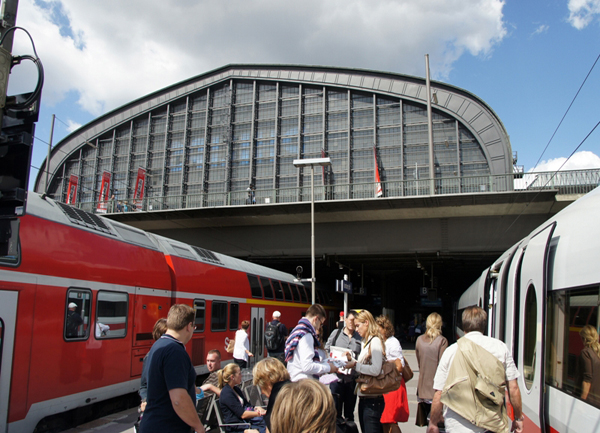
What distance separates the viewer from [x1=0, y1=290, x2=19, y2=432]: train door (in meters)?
6.00

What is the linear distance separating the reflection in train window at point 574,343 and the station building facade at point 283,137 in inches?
1082

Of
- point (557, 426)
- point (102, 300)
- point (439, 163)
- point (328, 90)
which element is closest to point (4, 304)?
point (102, 300)

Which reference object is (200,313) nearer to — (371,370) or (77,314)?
(77,314)

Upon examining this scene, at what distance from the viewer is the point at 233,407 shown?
5.29m

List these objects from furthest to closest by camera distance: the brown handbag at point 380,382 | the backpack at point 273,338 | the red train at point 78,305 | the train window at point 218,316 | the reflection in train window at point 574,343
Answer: the train window at point 218,316, the backpack at point 273,338, the red train at point 78,305, the brown handbag at point 380,382, the reflection in train window at point 574,343

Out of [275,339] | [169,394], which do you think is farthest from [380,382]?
[275,339]

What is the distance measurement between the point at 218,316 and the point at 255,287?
124 inches

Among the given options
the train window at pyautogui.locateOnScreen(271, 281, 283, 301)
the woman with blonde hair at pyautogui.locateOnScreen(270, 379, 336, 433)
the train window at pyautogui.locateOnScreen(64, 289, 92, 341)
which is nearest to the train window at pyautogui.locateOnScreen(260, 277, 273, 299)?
the train window at pyautogui.locateOnScreen(271, 281, 283, 301)

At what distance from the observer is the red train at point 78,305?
637 centimetres

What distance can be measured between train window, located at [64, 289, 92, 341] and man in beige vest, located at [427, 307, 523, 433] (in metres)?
6.06

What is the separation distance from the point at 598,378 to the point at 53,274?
720 centimetres

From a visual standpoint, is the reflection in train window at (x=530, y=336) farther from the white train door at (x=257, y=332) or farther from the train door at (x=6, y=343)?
the white train door at (x=257, y=332)

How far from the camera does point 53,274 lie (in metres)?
7.21

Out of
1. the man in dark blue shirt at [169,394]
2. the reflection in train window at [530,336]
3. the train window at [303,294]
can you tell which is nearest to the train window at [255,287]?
the train window at [303,294]
